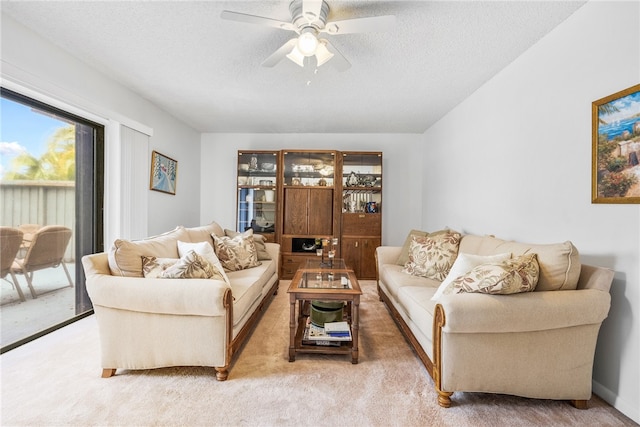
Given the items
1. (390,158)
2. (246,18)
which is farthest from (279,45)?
(390,158)

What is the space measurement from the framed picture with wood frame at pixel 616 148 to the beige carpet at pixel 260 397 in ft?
4.05

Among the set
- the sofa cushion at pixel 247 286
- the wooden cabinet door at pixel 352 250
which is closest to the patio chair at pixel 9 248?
the sofa cushion at pixel 247 286

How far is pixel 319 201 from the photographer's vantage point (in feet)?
15.9

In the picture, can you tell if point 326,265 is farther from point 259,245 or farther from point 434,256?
point 434,256

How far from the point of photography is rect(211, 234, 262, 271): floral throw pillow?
3.13 m

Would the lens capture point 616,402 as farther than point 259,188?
No

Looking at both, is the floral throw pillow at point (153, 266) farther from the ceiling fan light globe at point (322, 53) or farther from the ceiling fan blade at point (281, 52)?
the ceiling fan light globe at point (322, 53)

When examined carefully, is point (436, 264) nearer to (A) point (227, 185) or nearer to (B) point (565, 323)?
(B) point (565, 323)

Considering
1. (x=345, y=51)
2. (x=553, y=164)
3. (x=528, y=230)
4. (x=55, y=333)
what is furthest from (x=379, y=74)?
(x=55, y=333)

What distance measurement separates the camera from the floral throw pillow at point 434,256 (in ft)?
9.48

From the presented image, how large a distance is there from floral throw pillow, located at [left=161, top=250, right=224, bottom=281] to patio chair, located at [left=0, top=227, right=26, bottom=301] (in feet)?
4.59

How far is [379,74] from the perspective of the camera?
2889 mm

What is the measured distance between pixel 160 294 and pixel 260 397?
0.86 meters

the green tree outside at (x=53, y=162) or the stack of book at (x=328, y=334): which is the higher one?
the green tree outside at (x=53, y=162)
